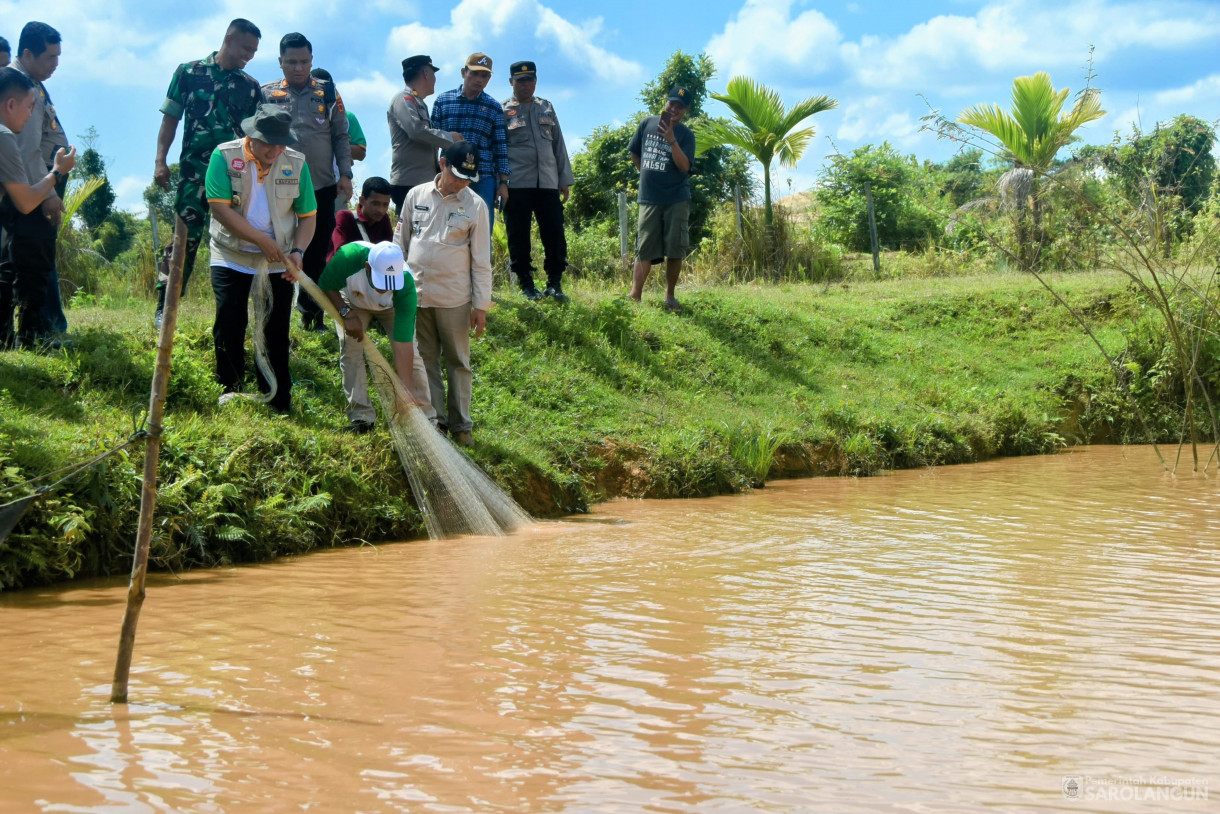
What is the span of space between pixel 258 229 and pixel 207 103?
53.8 inches

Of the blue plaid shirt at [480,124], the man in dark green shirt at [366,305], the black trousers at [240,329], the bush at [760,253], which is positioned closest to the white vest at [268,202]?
the black trousers at [240,329]

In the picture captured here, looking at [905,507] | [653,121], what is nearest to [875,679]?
[905,507]

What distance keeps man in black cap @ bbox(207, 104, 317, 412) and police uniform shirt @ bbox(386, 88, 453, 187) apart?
87.2 inches

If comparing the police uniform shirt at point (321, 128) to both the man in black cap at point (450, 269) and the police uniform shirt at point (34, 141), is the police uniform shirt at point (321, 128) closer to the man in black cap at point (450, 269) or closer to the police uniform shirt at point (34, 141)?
the man in black cap at point (450, 269)

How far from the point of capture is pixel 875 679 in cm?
373

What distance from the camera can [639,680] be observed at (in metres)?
3.72

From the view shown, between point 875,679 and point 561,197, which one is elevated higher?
point 561,197

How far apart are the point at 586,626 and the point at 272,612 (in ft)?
4.52

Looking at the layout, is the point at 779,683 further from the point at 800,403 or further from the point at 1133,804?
the point at 800,403

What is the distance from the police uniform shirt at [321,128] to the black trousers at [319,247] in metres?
0.09

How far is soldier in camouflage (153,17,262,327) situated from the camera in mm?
7176

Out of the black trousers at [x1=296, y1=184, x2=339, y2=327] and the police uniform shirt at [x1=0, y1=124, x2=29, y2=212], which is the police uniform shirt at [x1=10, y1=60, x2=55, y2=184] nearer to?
the police uniform shirt at [x1=0, y1=124, x2=29, y2=212]

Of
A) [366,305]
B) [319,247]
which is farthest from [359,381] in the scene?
[319,247]

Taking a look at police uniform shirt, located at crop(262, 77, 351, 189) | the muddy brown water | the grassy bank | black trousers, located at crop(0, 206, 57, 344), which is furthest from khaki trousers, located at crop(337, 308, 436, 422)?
black trousers, located at crop(0, 206, 57, 344)
